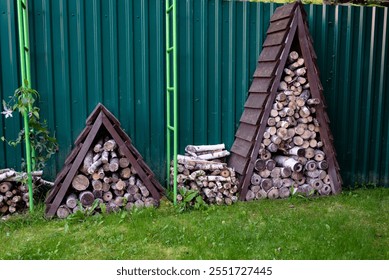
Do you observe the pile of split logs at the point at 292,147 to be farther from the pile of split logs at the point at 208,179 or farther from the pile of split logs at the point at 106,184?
the pile of split logs at the point at 106,184

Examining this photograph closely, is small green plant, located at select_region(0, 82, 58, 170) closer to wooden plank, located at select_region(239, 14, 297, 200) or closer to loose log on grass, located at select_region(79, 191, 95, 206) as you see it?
loose log on grass, located at select_region(79, 191, 95, 206)

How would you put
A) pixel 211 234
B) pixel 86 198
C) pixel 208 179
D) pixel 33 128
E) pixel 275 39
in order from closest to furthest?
pixel 211 234 → pixel 86 198 → pixel 33 128 → pixel 208 179 → pixel 275 39

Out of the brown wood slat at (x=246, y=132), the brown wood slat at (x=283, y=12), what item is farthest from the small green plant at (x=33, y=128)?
the brown wood slat at (x=283, y=12)

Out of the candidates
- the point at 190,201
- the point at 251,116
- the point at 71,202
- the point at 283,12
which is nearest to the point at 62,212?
the point at 71,202

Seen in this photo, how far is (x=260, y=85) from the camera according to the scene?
4.81 metres

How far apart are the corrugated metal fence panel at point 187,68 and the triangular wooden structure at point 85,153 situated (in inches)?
18.2

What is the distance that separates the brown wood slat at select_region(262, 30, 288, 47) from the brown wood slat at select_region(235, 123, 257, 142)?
1.06m

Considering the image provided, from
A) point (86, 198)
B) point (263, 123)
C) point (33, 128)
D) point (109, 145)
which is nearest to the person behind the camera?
point (86, 198)

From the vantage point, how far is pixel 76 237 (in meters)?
3.51

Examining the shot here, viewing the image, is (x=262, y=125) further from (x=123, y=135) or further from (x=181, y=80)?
(x=123, y=135)

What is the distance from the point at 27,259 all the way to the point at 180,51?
9.63ft

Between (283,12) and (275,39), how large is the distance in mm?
352

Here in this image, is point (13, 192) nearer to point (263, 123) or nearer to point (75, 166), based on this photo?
point (75, 166)

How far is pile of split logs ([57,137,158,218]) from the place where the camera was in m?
4.03
